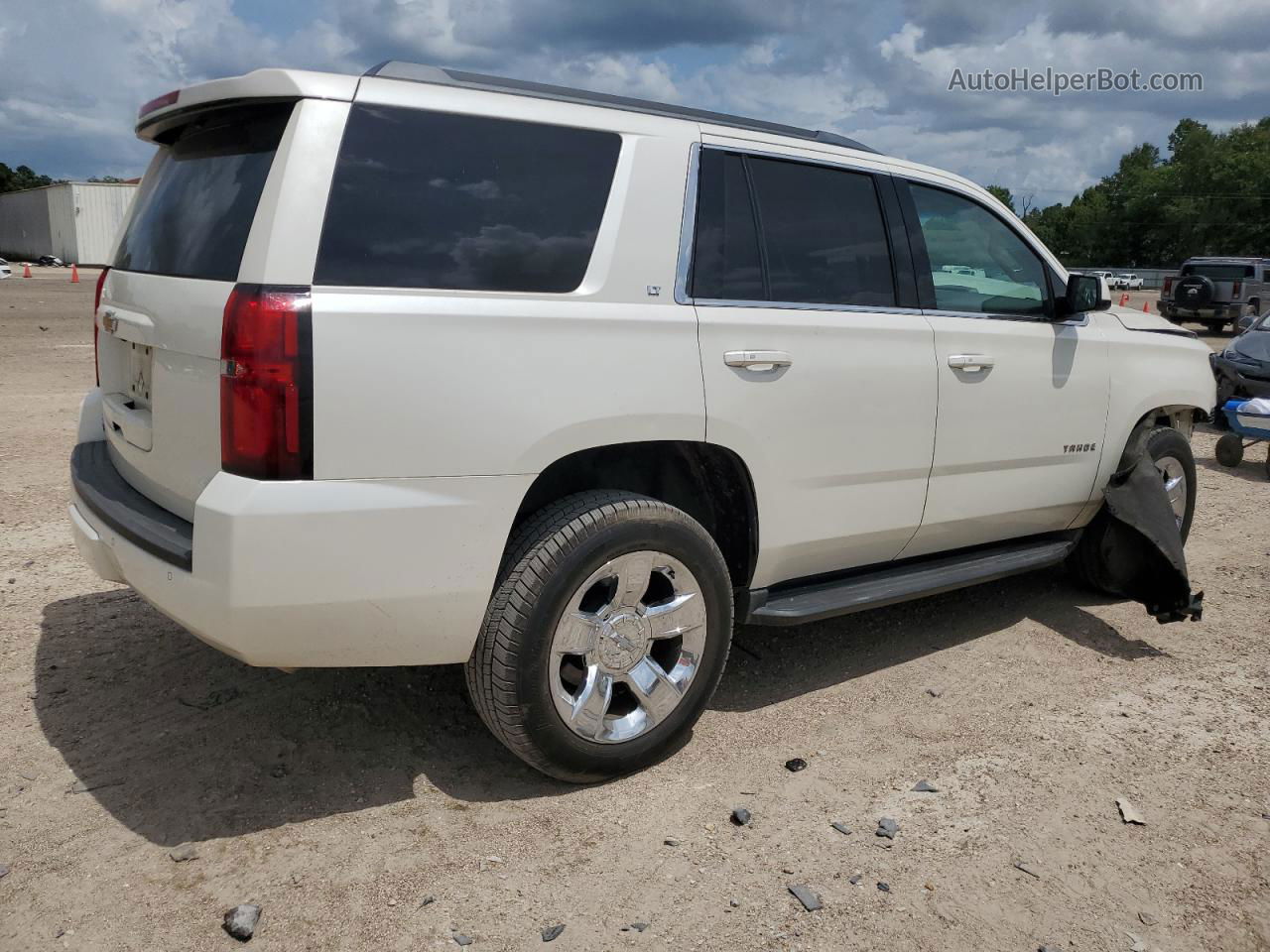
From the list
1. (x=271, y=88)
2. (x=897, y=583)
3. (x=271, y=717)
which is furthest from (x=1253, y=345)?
(x=271, y=88)

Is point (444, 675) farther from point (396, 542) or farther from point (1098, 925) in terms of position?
point (1098, 925)

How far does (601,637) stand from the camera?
329 cm

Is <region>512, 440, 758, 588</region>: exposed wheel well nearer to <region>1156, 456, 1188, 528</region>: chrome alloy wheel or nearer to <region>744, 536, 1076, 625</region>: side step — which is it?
<region>744, 536, 1076, 625</region>: side step

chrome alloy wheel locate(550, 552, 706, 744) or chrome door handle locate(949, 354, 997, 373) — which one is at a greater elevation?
chrome door handle locate(949, 354, 997, 373)

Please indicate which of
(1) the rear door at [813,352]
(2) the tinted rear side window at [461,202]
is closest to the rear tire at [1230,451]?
(1) the rear door at [813,352]

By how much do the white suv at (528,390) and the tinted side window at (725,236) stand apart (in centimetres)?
1

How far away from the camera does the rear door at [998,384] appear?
4242 millimetres

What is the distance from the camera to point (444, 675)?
4.20 meters

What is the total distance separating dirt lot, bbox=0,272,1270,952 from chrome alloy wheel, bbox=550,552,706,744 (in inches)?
10.5

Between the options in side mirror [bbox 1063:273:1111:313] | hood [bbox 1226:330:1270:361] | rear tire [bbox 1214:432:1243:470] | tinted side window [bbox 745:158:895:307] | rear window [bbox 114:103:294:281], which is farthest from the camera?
hood [bbox 1226:330:1270:361]

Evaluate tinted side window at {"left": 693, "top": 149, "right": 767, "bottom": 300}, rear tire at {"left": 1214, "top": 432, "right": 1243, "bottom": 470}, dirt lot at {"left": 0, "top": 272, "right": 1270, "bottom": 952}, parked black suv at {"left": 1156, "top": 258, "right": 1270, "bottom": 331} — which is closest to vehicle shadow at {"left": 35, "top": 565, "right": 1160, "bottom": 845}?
dirt lot at {"left": 0, "top": 272, "right": 1270, "bottom": 952}

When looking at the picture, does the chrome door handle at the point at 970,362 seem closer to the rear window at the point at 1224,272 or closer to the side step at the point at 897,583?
the side step at the point at 897,583

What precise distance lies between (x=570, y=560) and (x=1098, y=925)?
1713 millimetres

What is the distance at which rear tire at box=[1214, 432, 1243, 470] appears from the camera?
913cm
